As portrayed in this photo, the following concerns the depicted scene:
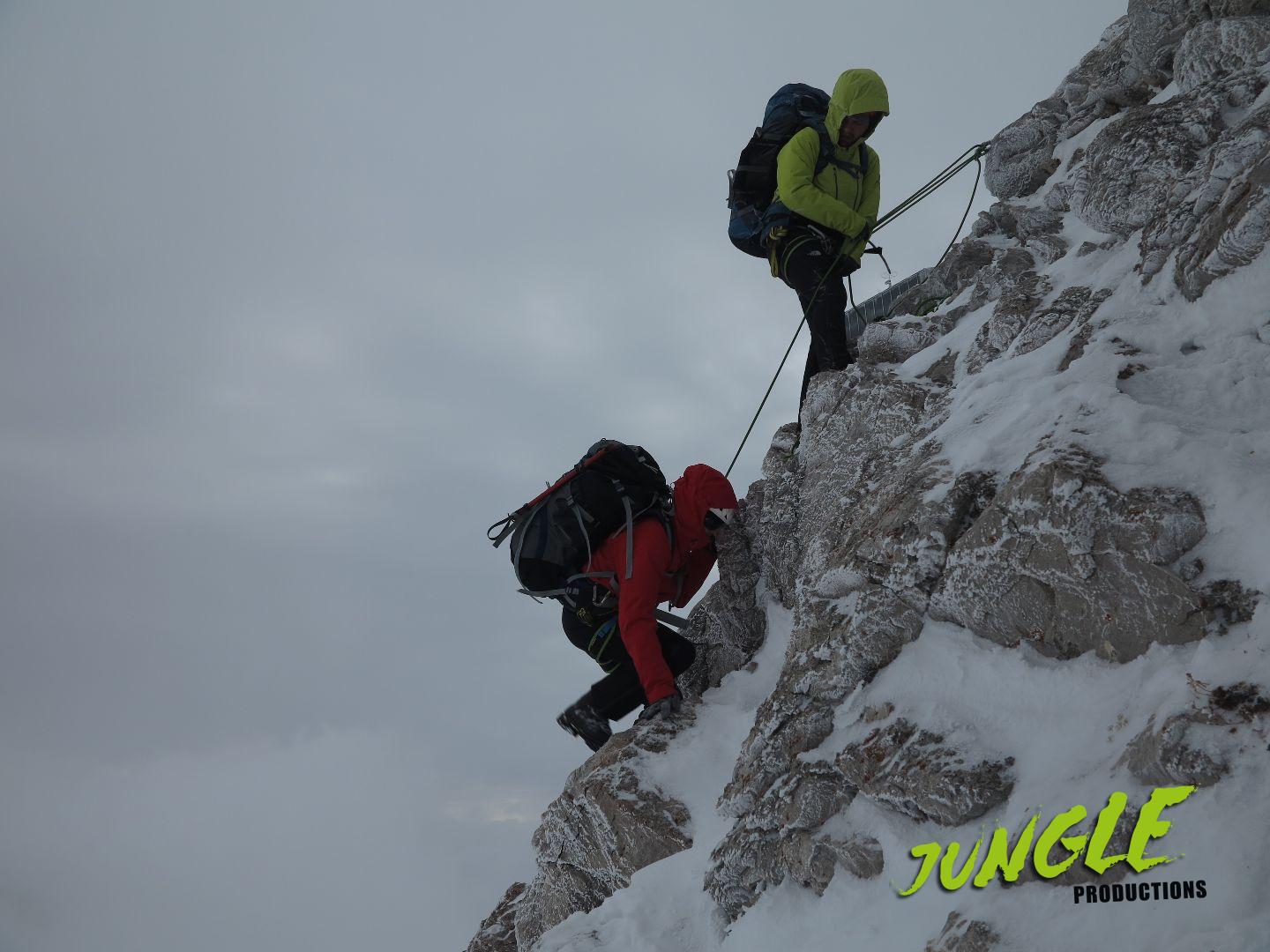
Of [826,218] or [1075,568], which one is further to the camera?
[826,218]

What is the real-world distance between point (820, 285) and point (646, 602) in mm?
3481

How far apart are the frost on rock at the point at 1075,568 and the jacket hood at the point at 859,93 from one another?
14.6 ft

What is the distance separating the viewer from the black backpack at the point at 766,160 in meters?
8.66

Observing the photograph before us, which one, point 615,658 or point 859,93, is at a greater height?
point 859,93

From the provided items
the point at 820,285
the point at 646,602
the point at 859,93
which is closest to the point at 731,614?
the point at 646,602

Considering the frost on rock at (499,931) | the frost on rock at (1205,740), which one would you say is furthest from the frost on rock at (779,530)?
the frost on rock at (1205,740)

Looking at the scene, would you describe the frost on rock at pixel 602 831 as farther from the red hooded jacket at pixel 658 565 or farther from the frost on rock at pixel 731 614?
the frost on rock at pixel 731 614

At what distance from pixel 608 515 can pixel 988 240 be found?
5.05 metres

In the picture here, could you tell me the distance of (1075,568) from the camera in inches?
164

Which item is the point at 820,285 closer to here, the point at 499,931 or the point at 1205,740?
the point at 1205,740

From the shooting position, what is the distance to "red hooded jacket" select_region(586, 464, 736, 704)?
23.2 feet

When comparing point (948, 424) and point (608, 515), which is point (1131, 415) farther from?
point (608, 515)

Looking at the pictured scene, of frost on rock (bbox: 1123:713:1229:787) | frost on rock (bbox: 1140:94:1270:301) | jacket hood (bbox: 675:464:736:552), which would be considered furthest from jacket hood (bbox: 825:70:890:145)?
frost on rock (bbox: 1123:713:1229:787)

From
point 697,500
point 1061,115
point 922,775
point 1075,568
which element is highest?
point 1061,115
